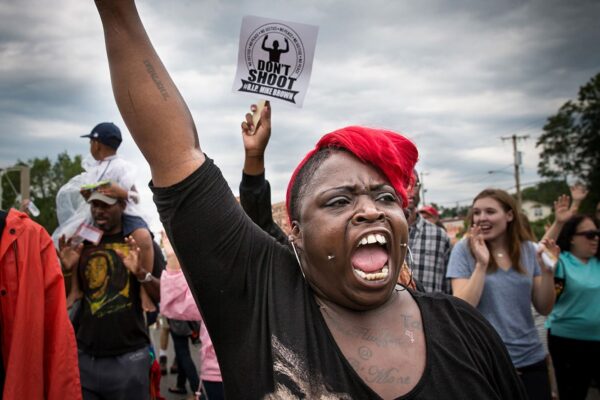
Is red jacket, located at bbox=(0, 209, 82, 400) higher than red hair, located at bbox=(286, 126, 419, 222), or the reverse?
red hair, located at bbox=(286, 126, 419, 222)

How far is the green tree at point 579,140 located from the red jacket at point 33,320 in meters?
40.8

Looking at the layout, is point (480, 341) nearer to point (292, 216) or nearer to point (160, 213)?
point (292, 216)

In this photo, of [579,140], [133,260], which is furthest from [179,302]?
[579,140]

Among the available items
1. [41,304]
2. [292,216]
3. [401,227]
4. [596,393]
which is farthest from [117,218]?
[596,393]

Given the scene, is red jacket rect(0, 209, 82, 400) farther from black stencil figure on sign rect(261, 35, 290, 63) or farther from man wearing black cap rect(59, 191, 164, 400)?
black stencil figure on sign rect(261, 35, 290, 63)

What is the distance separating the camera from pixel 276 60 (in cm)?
223

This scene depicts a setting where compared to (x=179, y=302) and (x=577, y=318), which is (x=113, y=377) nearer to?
(x=179, y=302)

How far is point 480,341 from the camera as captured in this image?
1.71 m

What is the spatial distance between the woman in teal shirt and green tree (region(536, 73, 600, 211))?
3698cm

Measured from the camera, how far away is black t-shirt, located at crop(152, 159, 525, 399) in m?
1.48

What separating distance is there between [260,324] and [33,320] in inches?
61.8

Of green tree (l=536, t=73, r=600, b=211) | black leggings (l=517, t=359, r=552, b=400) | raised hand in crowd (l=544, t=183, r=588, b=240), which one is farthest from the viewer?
green tree (l=536, t=73, r=600, b=211)

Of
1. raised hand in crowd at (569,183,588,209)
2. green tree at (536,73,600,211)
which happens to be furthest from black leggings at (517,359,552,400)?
green tree at (536,73,600,211)

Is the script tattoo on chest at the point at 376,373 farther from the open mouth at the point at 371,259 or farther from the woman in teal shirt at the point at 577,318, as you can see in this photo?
the woman in teal shirt at the point at 577,318
